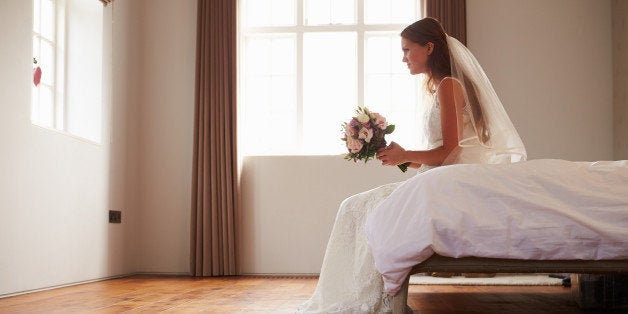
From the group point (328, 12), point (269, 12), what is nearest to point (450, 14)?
point (328, 12)

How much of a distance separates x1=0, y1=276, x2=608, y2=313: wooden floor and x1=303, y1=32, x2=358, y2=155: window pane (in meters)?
1.61

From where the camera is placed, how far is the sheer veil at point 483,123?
318 centimetres

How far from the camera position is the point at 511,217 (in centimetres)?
233

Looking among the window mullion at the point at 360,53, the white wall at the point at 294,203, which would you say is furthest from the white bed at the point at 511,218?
the window mullion at the point at 360,53

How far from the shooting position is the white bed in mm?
2295

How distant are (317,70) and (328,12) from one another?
552 mm

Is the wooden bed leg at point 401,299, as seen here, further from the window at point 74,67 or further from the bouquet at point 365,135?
the window at point 74,67


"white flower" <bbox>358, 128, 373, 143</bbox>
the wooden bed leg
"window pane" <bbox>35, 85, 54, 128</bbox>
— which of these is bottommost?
the wooden bed leg

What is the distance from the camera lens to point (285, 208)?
6.07 meters

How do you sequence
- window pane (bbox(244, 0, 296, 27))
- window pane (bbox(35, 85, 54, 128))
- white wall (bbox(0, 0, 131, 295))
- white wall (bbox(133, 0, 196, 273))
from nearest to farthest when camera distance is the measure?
white wall (bbox(0, 0, 131, 295)) → window pane (bbox(35, 85, 54, 128)) → white wall (bbox(133, 0, 196, 273)) → window pane (bbox(244, 0, 296, 27))

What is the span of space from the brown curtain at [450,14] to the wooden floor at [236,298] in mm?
2400

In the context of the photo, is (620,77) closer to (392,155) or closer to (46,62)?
(392,155)

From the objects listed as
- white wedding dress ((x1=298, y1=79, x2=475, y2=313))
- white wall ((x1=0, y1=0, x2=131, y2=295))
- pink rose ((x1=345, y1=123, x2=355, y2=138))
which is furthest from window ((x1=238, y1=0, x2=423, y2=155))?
white wedding dress ((x1=298, y1=79, x2=475, y2=313))

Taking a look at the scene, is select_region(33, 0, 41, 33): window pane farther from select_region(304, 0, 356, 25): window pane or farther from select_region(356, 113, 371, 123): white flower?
select_region(356, 113, 371, 123): white flower
